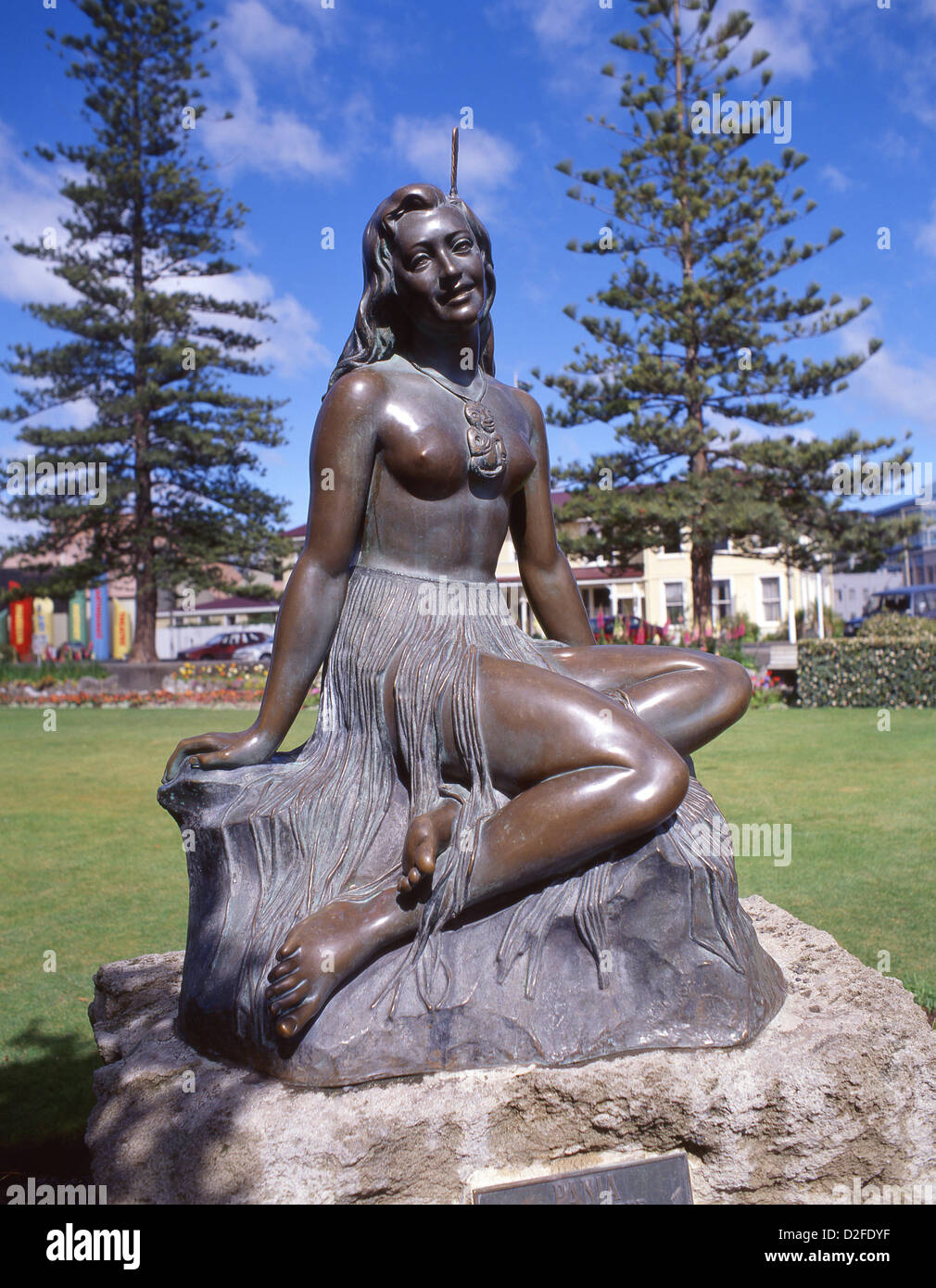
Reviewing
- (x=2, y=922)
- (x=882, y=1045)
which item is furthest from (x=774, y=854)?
(x=2, y=922)

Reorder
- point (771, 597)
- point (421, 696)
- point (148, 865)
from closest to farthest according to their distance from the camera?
point (421, 696), point (148, 865), point (771, 597)

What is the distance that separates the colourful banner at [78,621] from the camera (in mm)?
28906

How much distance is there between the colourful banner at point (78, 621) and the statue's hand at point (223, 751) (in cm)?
2809

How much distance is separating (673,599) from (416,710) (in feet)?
96.7

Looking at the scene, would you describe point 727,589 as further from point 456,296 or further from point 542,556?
point 456,296

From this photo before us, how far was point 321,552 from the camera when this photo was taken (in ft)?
8.50

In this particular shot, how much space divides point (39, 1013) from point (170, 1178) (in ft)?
7.14

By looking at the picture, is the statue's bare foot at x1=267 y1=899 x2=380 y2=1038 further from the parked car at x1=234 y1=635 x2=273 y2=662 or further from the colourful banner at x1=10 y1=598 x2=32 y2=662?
the parked car at x1=234 y1=635 x2=273 y2=662

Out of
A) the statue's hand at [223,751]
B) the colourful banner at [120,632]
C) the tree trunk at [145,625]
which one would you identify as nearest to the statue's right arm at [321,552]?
the statue's hand at [223,751]

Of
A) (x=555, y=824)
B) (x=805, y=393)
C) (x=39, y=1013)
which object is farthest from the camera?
(x=805, y=393)

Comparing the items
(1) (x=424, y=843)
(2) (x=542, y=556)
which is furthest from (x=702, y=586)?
(1) (x=424, y=843)

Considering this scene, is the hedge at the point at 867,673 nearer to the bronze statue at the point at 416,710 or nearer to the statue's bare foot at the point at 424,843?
the bronze statue at the point at 416,710

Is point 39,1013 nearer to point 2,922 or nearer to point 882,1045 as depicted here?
point 2,922

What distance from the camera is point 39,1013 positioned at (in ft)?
12.8
